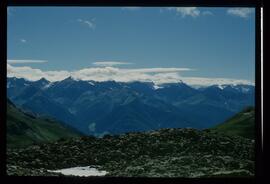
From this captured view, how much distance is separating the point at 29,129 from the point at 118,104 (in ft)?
290

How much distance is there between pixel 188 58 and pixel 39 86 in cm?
7084

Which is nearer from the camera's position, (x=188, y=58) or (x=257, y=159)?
(x=257, y=159)

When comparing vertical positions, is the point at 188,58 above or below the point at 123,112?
above

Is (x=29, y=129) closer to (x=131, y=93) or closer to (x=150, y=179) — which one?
(x=150, y=179)

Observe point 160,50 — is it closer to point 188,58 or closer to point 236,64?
point 188,58

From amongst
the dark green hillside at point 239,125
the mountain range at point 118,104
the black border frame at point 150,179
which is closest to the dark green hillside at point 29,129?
the dark green hillside at point 239,125

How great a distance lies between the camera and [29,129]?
52.2 meters

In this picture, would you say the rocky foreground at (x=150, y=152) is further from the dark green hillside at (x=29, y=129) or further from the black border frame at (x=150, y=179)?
the black border frame at (x=150, y=179)

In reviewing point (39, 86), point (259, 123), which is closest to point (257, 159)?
point (259, 123)

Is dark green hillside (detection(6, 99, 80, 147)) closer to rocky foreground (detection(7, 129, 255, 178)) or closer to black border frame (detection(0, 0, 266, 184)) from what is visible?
rocky foreground (detection(7, 129, 255, 178))

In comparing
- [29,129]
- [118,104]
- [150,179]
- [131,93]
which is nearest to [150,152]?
[150,179]

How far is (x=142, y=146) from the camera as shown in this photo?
2769cm

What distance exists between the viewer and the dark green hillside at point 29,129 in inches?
1882

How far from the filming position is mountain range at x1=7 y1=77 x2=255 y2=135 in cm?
12219
